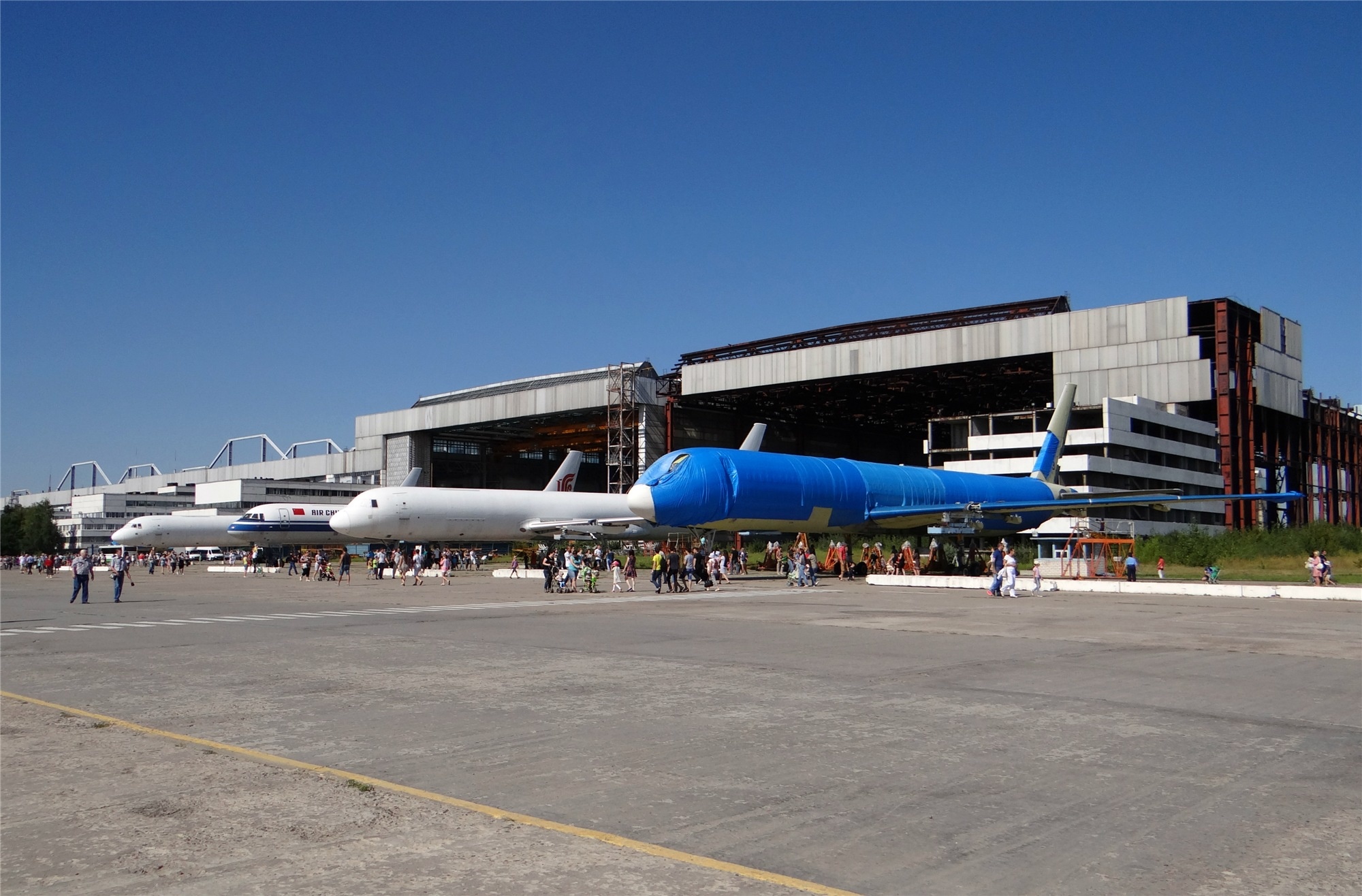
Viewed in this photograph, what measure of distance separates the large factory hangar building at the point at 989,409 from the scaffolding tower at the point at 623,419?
0.17 metres

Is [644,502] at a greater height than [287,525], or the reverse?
[644,502]

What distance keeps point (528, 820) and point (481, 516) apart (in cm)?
5460

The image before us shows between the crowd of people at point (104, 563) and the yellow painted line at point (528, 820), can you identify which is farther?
the crowd of people at point (104, 563)

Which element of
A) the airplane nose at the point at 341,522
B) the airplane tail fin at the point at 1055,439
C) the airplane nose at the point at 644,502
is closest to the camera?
the airplane nose at the point at 644,502

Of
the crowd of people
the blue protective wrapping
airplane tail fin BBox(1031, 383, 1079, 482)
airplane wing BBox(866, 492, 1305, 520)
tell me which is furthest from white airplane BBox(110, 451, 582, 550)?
airplane wing BBox(866, 492, 1305, 520)

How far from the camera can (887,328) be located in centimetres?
7112

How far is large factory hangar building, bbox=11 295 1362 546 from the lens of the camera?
62.7m

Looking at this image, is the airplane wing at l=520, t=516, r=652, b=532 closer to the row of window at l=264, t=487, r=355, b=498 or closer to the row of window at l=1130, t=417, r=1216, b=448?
the row of window at l=1130, t=417, r=1216, b=448

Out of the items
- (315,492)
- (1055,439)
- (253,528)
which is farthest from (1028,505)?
(315,492)

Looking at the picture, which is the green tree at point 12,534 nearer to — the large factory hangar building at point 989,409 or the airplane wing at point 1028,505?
the large factory hangar building at point 989,409

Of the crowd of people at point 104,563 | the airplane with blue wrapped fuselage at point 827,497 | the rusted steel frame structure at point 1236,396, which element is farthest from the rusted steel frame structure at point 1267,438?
the crowd of people at point 104,563

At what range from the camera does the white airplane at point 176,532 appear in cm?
7719

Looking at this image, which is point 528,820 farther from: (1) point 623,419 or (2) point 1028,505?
(1) point 623,419

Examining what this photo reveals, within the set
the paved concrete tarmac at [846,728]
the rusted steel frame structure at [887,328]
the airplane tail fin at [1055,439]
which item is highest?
the rusted steel frame structure at [887,328]
